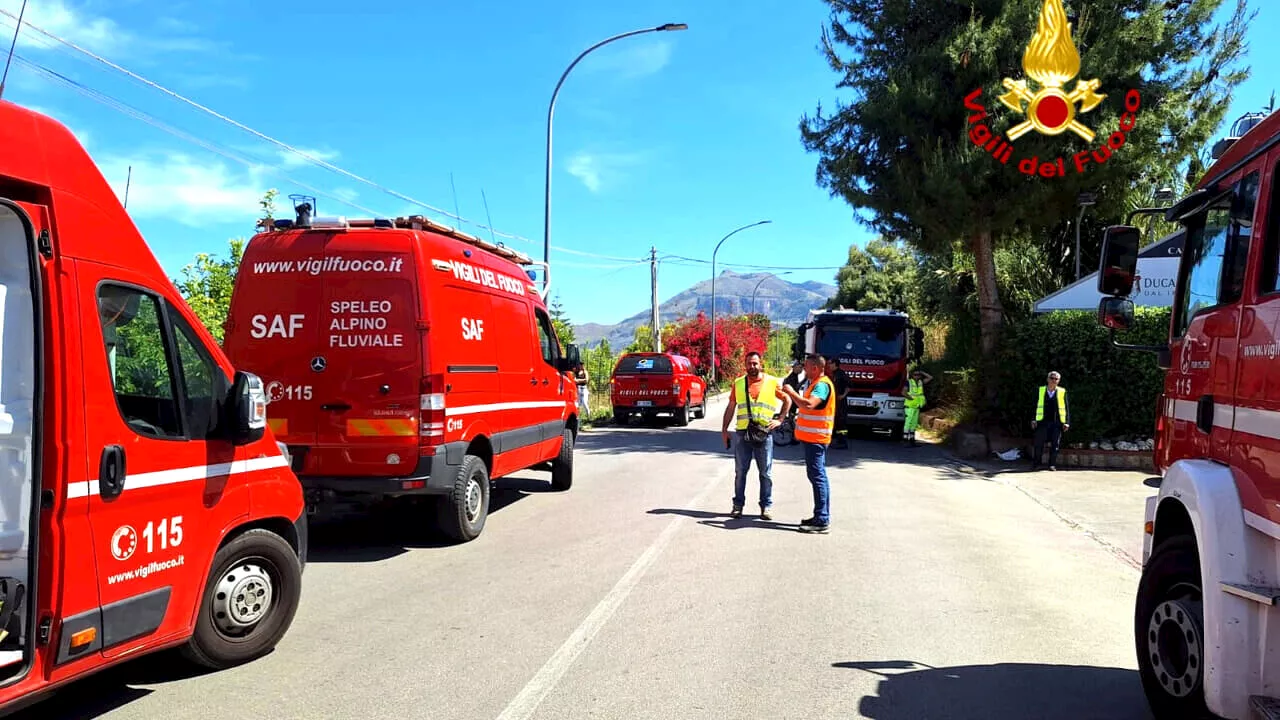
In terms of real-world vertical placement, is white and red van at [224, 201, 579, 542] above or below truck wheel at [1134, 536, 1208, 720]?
above

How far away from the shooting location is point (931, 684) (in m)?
4.22

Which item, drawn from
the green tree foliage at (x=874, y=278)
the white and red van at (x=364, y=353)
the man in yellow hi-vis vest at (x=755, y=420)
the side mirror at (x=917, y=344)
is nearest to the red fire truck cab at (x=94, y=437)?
the white and red van at (x=364, y=353)

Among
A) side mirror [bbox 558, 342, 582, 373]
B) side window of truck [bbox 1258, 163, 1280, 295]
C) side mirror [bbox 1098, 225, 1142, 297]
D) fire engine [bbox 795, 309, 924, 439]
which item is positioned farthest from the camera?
fire engine [bbox 795, 309, 924, 439]

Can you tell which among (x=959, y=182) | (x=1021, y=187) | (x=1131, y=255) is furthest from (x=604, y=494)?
(x=1021, y=187)

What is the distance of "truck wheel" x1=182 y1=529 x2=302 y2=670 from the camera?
165 inches

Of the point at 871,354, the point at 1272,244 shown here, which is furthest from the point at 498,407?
the point at 871,354

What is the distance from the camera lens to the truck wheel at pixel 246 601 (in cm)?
419

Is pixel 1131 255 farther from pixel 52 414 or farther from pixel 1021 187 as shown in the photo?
pixel 1021 187

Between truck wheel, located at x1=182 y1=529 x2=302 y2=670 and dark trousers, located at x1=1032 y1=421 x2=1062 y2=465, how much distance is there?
1270 centimetres

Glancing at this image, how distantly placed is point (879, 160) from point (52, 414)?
55.8 feet

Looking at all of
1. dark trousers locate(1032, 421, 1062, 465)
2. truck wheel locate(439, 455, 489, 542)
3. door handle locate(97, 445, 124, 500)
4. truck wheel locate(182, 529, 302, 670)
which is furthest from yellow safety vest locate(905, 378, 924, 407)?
door handle locate(97, 445, 124, 500)

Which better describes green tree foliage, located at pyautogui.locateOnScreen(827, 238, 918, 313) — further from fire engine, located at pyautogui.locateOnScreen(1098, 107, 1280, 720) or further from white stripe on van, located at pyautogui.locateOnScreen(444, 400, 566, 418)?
fire engine, located at pyautogui.locateOnScreen(1098, 107, 1280, 720)

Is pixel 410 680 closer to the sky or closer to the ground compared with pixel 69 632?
closer to the ground

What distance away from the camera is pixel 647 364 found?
21.3 meters
